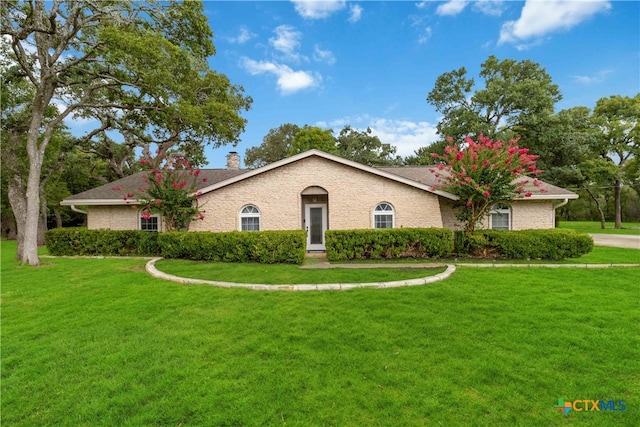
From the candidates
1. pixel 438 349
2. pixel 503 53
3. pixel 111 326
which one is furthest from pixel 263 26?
pixel 503 53

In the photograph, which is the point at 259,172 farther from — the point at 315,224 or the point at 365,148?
the point at 365,148

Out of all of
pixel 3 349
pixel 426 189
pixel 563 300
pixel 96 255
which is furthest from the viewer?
pixel 96 255

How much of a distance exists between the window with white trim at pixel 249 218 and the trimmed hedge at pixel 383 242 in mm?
3694

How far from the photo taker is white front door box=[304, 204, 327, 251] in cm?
1353

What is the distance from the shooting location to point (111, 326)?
5.30 m

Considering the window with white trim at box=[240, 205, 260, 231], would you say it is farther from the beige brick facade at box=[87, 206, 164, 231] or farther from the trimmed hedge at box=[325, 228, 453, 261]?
the beige brick facade at box=[87, 206, 164, 231]

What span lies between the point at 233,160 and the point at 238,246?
954cm

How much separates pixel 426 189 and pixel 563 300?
6698mm

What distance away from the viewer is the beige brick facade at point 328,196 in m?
12.5

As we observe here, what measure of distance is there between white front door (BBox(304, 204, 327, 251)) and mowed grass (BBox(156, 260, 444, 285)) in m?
3.64

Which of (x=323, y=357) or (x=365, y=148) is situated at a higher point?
(x=365, y=148)

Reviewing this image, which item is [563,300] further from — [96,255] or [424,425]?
[96,255]
